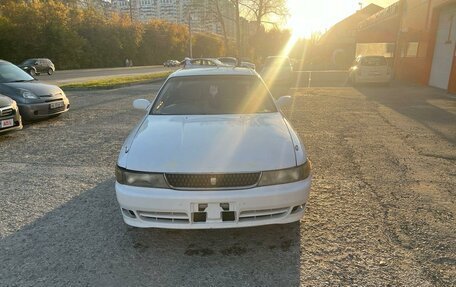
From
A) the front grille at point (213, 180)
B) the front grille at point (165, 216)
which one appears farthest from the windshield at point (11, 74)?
the front grille at point (213, 180)

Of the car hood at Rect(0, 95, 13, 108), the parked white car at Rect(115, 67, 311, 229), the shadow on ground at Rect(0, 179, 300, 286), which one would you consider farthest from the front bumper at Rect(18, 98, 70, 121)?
the parked white car at Rect(115, 67, 311, 229)

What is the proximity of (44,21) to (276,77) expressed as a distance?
126 feet

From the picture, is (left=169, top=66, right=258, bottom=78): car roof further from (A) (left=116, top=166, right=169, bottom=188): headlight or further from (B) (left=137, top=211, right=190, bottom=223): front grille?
(B) (left=137, top=211, right=190, bottom=223): front grille

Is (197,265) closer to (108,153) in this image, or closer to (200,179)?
(200,179)

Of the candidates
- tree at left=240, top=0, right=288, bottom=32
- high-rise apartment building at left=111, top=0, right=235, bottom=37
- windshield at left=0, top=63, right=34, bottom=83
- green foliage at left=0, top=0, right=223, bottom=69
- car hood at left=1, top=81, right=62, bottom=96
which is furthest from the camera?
high-rise apartment building at left=111, top=0, right=235, bottom=37

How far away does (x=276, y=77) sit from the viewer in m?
16.8

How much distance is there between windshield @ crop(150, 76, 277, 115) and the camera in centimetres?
386

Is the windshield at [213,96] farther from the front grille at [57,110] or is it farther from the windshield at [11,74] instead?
the windshield at [11,74]

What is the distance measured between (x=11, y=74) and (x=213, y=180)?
8.02 m

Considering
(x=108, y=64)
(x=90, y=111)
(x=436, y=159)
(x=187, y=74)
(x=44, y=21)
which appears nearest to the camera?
(x=187, y=74)

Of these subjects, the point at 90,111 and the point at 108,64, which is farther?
the point at 108,64

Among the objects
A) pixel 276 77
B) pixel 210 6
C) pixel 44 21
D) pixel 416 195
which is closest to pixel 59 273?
pixel 416 195

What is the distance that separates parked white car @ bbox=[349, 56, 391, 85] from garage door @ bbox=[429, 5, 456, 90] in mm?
1943

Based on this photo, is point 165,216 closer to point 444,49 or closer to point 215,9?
point 444,49
